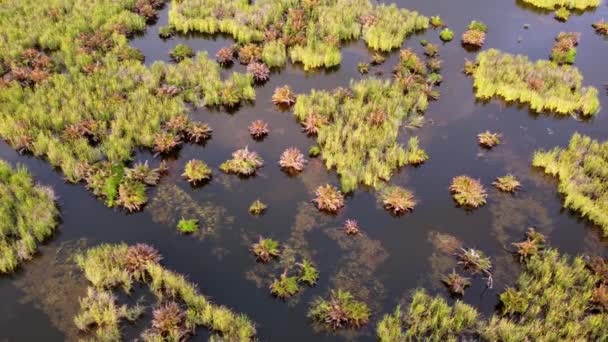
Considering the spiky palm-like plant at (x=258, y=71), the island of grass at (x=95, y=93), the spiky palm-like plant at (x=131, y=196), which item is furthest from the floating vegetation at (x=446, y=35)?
the spiky palm-like plant at (x=131, y=196)

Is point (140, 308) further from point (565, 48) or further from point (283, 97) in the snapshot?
point (565, 48)

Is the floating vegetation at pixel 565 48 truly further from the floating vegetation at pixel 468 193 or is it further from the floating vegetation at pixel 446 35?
the floating vegetation at pixel 468 193

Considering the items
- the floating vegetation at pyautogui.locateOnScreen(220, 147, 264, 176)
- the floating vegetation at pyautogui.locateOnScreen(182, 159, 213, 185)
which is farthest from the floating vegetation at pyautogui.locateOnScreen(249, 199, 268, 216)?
the floating vegetation at pyautogui.locateOnScreen(182, 159, 213, 185)

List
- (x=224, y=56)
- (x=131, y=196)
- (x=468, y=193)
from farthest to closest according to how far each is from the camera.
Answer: (x=224, y=56) < (x=468, y=193) < (x=131, y=196)

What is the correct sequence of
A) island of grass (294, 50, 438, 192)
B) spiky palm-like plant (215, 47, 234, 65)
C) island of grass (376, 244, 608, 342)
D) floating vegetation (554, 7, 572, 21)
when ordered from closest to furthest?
1. island of grass (376, 244, 608, 342)
2. island of grass (294, 50, 438, 192)
3. spiky palm-like plant (215, 47, 234, 65)
4. floating vegetation (554, 7, 572, 21)

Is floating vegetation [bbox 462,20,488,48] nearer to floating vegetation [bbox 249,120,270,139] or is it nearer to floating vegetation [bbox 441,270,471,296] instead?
floating vegetation [bbox 249,120,270,139]

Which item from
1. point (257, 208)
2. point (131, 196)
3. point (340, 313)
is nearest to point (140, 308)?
point (131, 196)

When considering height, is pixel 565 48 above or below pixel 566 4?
below

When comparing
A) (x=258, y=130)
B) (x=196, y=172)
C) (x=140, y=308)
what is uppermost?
(x=258, y=130)
